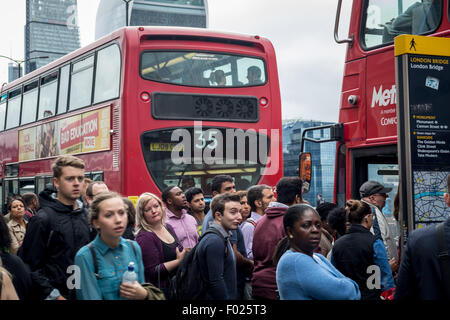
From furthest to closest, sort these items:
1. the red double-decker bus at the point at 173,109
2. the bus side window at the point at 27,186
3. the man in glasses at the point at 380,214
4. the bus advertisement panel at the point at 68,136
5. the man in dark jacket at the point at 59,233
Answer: the bus side window at the point at 27,186, the bus advertisement panel at the point at 68,136, the red double-decker bus at the point at 173,109, the man in glasses at the point at 380,214, the man in dark jacket at the point at 59,233

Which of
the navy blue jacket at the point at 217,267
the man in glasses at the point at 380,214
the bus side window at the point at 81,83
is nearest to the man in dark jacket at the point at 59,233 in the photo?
the navy blue jacket at the point at 217,267

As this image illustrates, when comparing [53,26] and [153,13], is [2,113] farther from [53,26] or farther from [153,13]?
[53,26]

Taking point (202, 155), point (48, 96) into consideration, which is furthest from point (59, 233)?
point (48, 96)

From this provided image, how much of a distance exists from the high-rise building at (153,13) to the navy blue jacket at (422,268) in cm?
10916

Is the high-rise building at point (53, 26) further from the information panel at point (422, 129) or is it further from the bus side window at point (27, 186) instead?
the information panel at point (422, 129)

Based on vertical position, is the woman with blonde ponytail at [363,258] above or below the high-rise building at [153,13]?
below

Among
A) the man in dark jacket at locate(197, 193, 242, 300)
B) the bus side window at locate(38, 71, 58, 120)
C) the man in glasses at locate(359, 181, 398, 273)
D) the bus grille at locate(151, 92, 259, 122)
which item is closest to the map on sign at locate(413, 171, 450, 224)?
the man in glasses at locate(359, 181, 398, 273)

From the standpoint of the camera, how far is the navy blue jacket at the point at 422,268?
308cm

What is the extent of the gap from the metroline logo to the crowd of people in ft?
2.92

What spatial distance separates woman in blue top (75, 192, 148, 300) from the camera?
3.44 meters

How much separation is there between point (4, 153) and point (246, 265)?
12.0m

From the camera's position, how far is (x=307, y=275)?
3258mm

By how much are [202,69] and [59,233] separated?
22.5 feet

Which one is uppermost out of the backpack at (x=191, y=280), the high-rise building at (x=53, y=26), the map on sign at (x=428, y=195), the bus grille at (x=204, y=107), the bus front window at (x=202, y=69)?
the high-rise building at (x=53, y=26)
